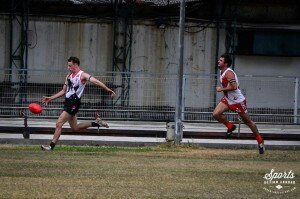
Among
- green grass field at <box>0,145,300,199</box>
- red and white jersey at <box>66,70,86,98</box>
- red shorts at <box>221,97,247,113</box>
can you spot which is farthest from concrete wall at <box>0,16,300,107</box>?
green grass field at <box>0,145,300,199</box>

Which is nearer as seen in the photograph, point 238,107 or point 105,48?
point 238,107

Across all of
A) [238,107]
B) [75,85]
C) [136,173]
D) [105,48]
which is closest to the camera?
[136,173]

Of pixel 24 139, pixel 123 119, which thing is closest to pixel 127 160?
pixel 24 139

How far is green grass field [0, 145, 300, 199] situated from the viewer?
9.88 meters

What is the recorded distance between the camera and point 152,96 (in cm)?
2466

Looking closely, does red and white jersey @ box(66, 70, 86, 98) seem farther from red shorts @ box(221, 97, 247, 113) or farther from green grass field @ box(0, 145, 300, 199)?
red shorts @ box(221, 97, 247, 113)

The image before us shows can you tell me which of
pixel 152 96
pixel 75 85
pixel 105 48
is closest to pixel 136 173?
pixel 75 85

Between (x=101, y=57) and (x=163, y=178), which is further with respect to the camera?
(x=101, y=57)

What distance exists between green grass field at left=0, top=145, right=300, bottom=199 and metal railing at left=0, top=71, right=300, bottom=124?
7.50 m

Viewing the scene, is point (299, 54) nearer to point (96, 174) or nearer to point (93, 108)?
point (93, 108)

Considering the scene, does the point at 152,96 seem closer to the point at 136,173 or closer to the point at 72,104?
the point at 72,104

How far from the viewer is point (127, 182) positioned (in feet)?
35.2

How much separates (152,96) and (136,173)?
13.0 m

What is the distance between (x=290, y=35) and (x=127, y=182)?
2105 cm
